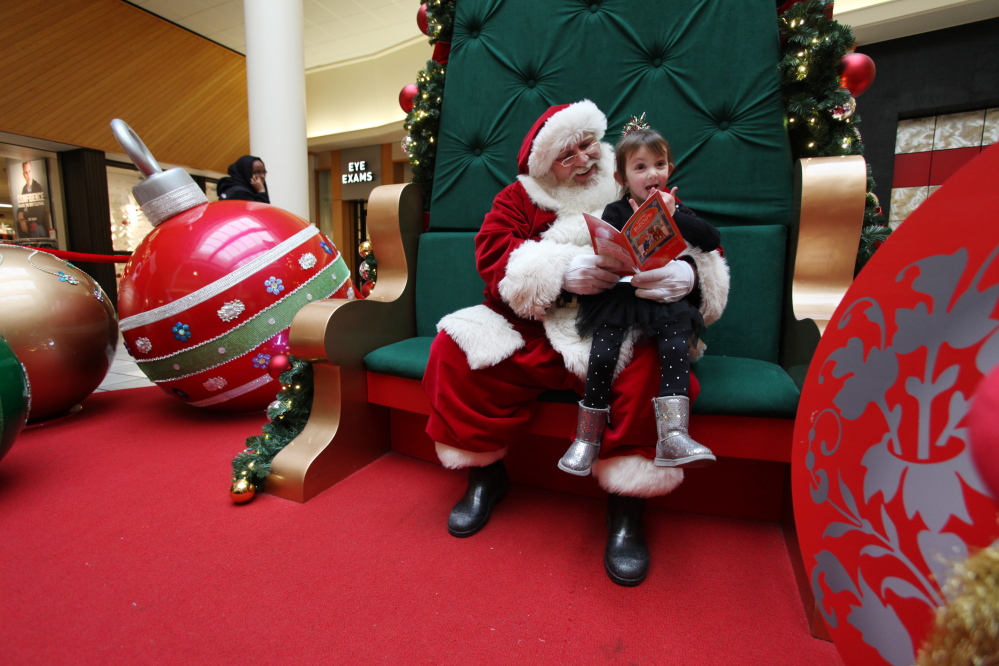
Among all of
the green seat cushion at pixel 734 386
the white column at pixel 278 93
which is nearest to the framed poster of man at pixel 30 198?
the white column at pixel 278 93

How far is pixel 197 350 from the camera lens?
184cm

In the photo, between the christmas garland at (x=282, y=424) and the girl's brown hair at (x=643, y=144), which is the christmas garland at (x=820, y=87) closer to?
the girl's brown hair at (x=643, y=144)

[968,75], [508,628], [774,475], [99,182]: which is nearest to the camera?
[508,628]

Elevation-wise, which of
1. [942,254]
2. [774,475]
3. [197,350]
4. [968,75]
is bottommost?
[774,475]

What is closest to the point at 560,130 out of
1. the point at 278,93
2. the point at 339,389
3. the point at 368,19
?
the point at 339,389

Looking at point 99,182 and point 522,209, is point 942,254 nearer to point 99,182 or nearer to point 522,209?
point 522,209

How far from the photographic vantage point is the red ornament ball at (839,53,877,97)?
140 cm

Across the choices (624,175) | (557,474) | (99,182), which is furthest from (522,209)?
(99,182)

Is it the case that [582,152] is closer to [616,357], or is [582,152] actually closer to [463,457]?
[616,357]

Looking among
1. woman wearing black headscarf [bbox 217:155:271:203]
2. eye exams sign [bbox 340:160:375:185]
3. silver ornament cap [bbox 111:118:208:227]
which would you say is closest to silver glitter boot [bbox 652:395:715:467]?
silver ornament cap [bbox 111:118:208:227]

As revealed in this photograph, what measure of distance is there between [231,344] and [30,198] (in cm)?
669

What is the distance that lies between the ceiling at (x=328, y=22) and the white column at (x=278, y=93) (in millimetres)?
2659

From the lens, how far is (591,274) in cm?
116

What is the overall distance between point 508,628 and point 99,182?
7.77 metres
